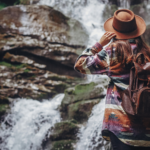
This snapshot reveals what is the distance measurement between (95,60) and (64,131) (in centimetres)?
274

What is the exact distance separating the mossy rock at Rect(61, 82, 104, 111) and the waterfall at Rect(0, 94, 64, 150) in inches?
23.8

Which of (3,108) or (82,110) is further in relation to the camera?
(3,108)

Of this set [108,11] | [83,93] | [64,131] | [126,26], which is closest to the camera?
[126,26]

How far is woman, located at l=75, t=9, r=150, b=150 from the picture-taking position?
1.29 meters

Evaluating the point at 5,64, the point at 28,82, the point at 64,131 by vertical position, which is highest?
the point at 5,64

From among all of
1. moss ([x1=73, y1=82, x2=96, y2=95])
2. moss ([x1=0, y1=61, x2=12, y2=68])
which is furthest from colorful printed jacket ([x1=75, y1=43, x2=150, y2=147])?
moss ([x1=0, y1=61, x2=12, y2=68])

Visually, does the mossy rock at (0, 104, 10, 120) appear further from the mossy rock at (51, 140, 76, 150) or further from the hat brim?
the hat brim

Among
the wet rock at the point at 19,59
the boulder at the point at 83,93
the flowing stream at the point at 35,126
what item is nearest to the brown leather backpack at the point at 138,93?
the flowing stream at the point at 35,126

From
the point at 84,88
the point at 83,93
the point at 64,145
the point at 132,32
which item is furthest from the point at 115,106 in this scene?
the point at 84,88

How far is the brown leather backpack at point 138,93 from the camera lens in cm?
116

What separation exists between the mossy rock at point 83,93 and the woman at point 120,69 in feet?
9.62

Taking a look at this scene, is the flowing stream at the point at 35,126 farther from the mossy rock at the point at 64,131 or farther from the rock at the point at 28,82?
the rock at the point at 28,82

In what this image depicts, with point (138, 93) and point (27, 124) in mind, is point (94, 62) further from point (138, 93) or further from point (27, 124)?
point (27, 124)

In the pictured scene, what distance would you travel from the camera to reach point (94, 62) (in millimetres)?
1409
